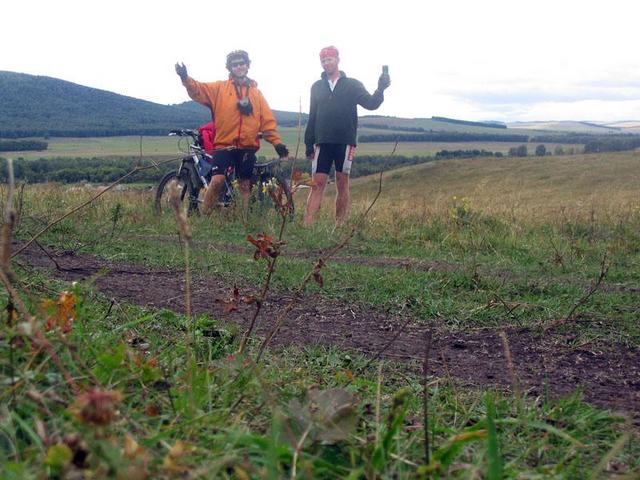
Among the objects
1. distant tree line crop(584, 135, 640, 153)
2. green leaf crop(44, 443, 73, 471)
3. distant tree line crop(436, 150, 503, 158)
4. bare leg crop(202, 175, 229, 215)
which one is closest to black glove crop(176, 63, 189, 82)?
bare leg crop(202, 175, 229, 215)

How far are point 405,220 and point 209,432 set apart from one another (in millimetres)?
6956

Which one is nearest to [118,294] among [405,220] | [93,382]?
[93,382]

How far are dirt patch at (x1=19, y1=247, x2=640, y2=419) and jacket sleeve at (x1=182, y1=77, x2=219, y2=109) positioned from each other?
415 cm

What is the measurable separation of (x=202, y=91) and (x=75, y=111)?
43468 millimetres

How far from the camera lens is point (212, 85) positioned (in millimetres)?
8914

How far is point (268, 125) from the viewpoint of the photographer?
937cm

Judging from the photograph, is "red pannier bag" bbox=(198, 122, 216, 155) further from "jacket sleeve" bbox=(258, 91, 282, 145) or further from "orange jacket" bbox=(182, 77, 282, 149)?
"jacket sleeve" bbox=(258, 91, 282, 145)

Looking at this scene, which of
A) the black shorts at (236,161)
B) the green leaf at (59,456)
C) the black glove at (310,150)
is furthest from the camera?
the black shorts at (236,161)

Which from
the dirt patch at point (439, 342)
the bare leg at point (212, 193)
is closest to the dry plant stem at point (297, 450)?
the dirt patch at point (439, 342)

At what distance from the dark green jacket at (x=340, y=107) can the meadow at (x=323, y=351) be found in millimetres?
1154

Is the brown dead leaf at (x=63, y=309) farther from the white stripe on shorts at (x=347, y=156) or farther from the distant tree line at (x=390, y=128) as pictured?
the distant tree line at (x=390, y=128)

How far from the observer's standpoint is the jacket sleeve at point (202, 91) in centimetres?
868


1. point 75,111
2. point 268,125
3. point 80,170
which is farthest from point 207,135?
point 75,111

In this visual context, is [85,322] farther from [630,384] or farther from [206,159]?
[206,159]
